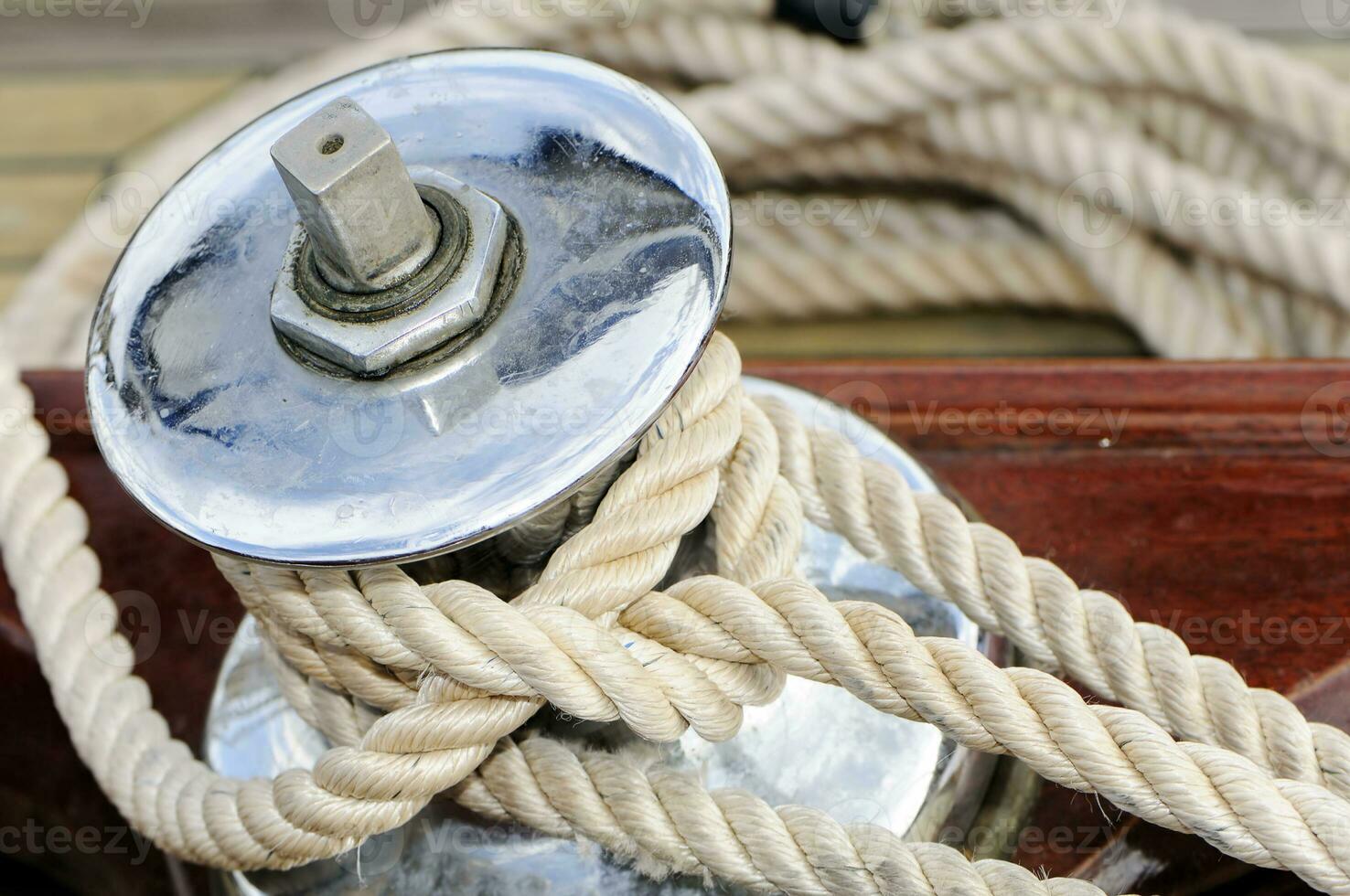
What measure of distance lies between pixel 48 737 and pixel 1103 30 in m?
1.10

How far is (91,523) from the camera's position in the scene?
2.99 feet

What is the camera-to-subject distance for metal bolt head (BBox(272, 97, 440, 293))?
1.67 ft

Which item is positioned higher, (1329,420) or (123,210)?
(1329,420)

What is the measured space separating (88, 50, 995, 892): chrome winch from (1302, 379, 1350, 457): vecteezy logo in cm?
35

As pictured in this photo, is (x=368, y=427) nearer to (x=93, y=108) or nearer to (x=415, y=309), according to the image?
(x=415, y=309)

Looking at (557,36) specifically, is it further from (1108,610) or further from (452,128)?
(1108,610)

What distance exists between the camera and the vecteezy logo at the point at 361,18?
1635mm

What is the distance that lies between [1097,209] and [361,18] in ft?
3.23

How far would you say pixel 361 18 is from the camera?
64.5 inches

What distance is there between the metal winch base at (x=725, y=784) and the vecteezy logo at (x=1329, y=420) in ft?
0.99

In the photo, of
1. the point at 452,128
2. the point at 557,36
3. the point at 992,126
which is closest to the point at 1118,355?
the point at 992,126
